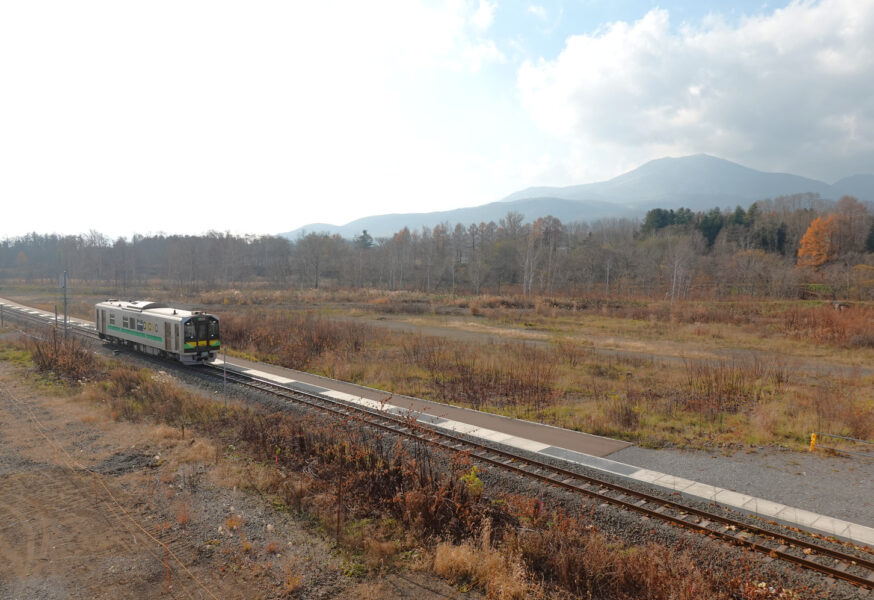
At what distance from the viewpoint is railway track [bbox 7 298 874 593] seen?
7.97 m

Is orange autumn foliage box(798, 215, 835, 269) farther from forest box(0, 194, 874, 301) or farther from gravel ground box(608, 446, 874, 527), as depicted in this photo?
gravel ground box(608, 446, 874, 527)

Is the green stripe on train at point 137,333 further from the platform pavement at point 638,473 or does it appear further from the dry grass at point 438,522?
the dry grass at point 438,522

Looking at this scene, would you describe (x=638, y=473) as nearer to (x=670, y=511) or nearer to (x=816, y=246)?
(x=670, y=511)

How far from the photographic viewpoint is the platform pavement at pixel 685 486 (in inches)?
364

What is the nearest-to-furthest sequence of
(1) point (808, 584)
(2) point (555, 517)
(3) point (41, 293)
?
(1) point (808, 584)
(2) point (555, 517)
(3) point (41, 293)

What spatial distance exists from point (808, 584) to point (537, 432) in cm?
786

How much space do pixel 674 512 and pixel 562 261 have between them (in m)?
81.4

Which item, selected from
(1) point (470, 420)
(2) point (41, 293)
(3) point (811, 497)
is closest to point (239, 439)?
(1) point (470, 420)

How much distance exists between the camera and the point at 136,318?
2681 cm

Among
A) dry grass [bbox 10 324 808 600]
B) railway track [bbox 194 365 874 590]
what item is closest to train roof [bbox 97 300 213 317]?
dry grass [bbox 10 324 808 600]

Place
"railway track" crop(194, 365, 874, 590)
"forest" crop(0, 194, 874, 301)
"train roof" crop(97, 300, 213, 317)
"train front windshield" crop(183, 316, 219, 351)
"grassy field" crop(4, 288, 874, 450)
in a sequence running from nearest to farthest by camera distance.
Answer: "railway track" crop(194, 365, 874, 590) → "grassy field" crop(4, 288, 874, 450) → "train front windshield" crop(183, 316, 219, 351) → "train roof" crop(97, 300, 213, 317) → "forest" crop(0, 194, 874, 301)

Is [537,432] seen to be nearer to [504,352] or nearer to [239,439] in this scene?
[239,439]

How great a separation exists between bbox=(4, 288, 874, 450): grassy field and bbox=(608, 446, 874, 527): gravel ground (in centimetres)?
97

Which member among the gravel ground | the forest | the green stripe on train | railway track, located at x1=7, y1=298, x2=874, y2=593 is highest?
the forest
